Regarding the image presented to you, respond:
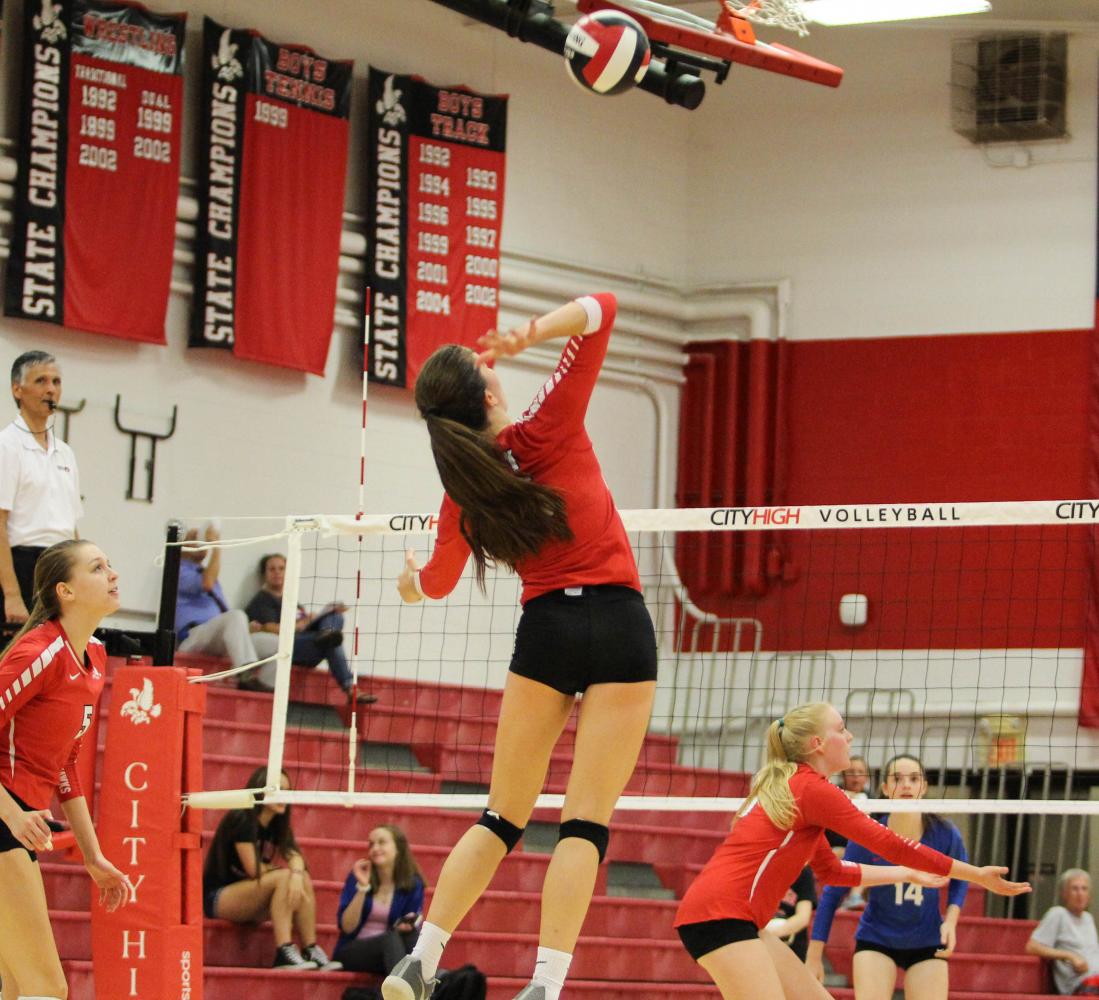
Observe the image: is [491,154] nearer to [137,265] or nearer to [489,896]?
[137,265]

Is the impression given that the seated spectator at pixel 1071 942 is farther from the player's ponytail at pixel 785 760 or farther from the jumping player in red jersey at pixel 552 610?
the jumping player in red jersey at pixel 552 610

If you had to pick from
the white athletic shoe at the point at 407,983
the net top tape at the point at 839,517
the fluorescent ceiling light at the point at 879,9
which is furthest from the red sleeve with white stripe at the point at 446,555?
the fluorescent ceiling light at the point at 879,9

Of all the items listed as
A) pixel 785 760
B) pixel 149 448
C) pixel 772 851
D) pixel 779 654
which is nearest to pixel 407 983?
pixel 772 851

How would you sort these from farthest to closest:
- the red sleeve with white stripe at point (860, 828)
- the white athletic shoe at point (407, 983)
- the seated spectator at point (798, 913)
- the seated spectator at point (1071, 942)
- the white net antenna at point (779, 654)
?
the white net antenna at point (779, 654) → the seated spectator at point (1071, 942) → the seated spectator at point (798, 913) → the red sleeve with white stripe at point (860, 828) → the white athletic shoe at point (407, 983)

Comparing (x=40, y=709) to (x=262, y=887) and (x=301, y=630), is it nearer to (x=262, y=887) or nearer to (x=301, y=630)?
(x=262, y=887)

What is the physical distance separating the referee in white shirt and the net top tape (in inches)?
72.2

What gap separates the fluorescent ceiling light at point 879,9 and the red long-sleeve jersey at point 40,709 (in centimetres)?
819

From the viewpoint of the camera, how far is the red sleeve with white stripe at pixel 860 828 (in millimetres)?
5492

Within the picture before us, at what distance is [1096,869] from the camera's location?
12.8 metres

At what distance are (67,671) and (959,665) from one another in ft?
29.7

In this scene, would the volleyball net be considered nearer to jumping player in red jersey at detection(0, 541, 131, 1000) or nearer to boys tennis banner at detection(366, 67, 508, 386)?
boys tennis banner at detection(366, 67, 508, 386)

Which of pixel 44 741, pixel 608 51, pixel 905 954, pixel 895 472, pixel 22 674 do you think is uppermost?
pixel 608 51

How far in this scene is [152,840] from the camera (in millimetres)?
6977

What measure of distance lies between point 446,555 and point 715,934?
1.73 metres
